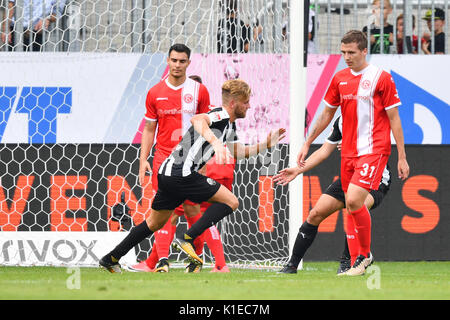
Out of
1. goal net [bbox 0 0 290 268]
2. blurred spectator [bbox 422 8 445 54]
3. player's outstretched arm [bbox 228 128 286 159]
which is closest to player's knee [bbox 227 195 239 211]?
player's outstretched arm [bbox 228 128 286 159]

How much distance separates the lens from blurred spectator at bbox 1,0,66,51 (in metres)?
9.60

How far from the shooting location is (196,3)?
9719 millimetres

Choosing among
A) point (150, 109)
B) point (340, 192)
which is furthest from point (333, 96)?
point (150, 109)

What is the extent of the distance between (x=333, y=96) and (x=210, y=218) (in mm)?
1372

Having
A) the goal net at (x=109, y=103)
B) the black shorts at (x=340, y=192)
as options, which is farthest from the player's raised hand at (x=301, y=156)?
the goal net at (x=109, y=103)

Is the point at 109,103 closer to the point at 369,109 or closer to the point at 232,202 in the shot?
the point at 232,202

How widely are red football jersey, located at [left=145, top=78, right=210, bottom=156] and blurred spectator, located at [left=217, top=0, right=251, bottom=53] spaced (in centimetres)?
185

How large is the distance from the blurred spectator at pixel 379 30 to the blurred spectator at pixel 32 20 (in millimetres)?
3405

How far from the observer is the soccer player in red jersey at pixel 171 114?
24.7 ft

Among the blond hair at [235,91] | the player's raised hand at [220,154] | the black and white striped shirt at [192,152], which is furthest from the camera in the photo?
the blond hair at [235,91]

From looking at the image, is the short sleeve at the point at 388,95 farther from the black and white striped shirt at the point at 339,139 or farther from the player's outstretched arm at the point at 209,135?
the player's outstretched arm at the point at 209,135

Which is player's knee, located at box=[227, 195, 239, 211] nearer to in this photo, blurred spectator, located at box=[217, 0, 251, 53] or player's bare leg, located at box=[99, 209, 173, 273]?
player's bare leg, located at box=[99, 209, 173, 273]
